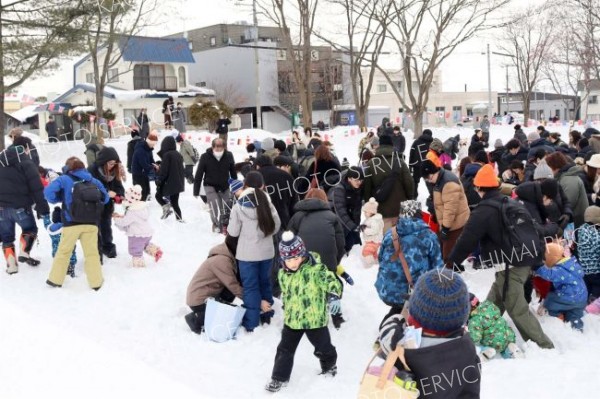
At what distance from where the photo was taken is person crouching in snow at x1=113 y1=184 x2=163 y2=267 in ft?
26.1

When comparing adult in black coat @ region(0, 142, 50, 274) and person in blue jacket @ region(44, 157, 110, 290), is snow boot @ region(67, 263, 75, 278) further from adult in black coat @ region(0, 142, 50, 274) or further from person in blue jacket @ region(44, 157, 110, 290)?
adult in black coat @ region(0, 142, 50, 274)

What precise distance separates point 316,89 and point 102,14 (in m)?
31.1

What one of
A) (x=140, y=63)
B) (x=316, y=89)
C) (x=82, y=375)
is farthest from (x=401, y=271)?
(x=316, y=89)

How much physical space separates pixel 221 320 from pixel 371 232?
9.80 ft

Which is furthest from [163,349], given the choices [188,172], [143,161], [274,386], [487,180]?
[188,172]

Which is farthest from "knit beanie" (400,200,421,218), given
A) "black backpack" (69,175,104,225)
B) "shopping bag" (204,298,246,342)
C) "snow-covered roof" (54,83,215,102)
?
"snow-covered roof" (54,83,215,102)

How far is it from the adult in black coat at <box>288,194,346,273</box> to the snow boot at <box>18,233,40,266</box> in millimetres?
3927

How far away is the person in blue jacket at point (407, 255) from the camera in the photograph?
5375 mm

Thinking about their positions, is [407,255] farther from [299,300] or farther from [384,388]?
[384,388]

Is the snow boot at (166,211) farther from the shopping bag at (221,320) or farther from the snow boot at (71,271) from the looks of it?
the shopping bag at (221,320)

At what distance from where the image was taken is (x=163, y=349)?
5895mm

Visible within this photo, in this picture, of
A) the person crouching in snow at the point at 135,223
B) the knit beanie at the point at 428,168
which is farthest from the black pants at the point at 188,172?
the knit beanie at the point at 428,168

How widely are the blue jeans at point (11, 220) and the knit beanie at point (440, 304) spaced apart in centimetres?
624

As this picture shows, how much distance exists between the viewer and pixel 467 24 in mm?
25156
